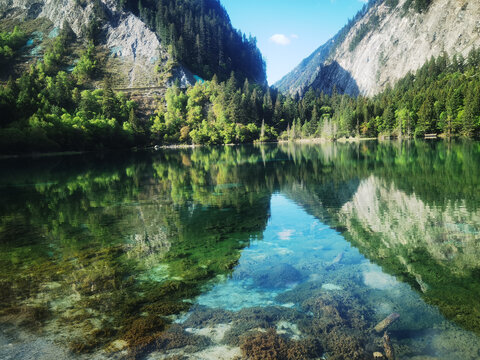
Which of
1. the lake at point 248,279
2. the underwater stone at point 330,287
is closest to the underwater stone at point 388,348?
the lake at point 248,279

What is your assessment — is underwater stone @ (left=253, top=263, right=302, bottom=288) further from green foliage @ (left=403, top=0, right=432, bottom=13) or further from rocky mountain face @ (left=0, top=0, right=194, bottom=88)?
green foliage @ (left=403, top=0, right=432, bottom=13)

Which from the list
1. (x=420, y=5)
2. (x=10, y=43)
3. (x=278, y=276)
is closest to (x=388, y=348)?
(x=278, y=276)

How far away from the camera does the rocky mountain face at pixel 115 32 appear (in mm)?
151875

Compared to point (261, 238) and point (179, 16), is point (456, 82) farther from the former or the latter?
point (179, 16)

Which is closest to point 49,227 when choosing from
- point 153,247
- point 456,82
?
point 153,247

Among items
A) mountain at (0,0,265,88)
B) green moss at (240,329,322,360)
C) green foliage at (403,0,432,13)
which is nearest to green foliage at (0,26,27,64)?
mountain at (0,0,265,88)

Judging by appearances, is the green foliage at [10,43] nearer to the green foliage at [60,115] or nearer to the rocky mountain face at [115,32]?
the green foliage at [60,115]

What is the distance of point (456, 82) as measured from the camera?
10319cm

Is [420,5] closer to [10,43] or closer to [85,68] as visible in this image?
[85,68]

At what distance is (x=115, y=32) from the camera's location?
17125cm

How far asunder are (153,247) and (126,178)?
25714mm

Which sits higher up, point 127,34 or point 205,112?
point 127,34

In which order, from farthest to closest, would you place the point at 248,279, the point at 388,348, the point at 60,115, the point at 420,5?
the point at 420,5 → the point at 60,115 → the point at 248,279 → the point at 388,348

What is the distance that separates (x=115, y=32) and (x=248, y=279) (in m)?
196
